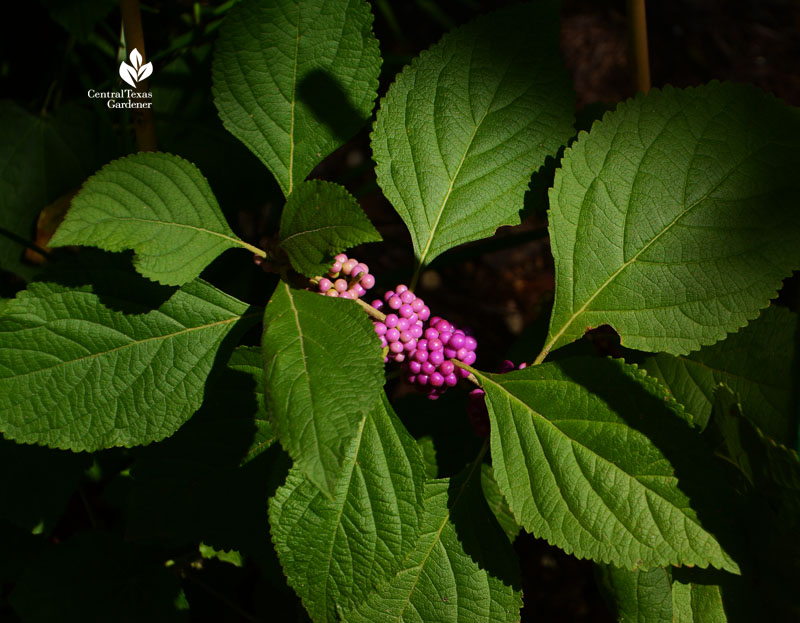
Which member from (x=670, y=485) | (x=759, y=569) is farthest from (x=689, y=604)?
→ (x=670, y=485)

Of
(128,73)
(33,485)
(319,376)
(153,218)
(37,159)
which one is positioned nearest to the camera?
(319,376)

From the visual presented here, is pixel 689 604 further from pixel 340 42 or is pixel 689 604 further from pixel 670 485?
pixel 340 42

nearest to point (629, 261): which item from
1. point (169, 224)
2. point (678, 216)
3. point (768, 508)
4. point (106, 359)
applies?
point (678, 216)

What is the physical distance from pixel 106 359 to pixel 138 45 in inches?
21.1

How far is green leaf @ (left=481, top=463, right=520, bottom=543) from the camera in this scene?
129cm

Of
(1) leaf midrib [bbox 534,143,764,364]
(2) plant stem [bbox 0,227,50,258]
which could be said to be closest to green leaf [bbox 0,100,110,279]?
(2) plant stem [bbox 0,227,50,258]

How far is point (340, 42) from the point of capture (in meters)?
1.02

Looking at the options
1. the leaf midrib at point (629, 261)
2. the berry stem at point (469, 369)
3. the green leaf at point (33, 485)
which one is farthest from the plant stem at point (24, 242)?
the leaf midrib at point (629, 261)

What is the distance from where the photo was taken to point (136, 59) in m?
1.17

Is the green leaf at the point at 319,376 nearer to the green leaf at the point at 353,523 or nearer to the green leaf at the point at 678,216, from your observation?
the green leaf at the point at 353,523

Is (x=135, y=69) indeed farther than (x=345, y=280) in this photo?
Yes

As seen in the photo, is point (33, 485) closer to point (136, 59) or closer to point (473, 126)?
point (136, 59)

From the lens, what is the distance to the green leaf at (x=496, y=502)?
129cm

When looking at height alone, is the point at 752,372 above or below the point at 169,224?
below
